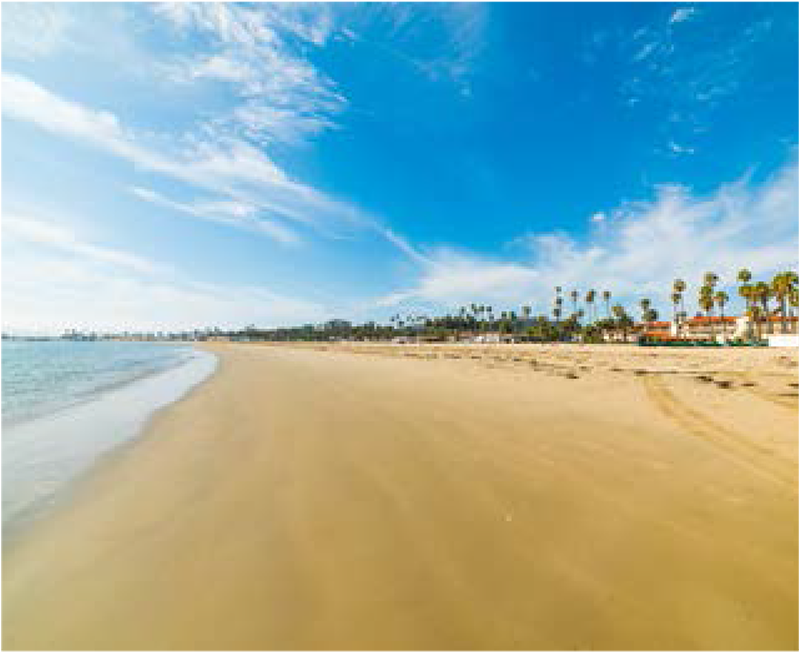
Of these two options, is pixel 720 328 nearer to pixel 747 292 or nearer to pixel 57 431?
pixel 747 292

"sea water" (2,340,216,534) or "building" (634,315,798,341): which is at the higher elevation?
"building" (634,315,798,341)

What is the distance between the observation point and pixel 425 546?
400 cm

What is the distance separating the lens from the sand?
2.89 meters

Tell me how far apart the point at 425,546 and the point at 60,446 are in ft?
31.3

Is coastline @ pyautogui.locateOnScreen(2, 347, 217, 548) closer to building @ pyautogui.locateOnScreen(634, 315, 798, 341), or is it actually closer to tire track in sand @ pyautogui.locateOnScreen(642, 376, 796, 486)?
tire track in sand @ pyautogui.locateOnScreen(642, 376, 796, 486)

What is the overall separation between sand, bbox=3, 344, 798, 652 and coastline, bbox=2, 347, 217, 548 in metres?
0.39

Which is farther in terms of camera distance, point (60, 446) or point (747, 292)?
point (747, 292)

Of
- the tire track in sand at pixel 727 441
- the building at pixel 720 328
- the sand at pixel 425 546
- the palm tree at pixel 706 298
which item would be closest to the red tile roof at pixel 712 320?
the building at pixel 720 328

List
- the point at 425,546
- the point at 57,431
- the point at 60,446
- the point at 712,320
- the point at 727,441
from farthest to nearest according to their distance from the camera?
the point at 712,320, the point at 57,431, the point at 60,446, the point at 727,441, the point at 425,546

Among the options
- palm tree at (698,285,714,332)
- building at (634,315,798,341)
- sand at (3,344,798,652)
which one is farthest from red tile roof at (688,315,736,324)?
sand at (3,344,798,652)

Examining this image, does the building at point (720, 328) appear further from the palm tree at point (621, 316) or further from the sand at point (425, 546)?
the sand at point (425, 546)

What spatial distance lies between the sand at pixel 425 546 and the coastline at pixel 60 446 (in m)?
0.39

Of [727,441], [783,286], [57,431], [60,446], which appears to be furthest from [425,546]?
[783,286]

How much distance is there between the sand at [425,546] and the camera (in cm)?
289
